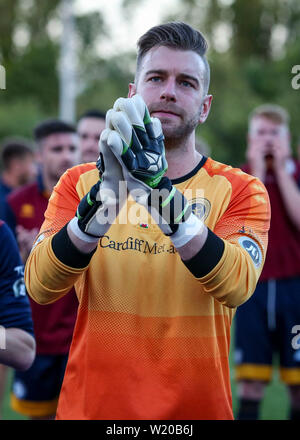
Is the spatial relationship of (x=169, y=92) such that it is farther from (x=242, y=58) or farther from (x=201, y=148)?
(x=242, y=58)

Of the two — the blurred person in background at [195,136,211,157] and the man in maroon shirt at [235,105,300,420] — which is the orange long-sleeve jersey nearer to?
the man in maroon shirt at [235,105,300,420]

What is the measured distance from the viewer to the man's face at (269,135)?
497cm

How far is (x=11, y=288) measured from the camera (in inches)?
102

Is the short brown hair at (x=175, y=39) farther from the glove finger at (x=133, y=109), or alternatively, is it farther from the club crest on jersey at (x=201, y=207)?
the glove finger at (x=133, y=109)

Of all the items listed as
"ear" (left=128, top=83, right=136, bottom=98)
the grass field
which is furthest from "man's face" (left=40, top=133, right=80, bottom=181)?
"ear" (left=128, top=83, right=136, bottom=98)

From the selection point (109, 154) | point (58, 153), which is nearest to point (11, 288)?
point (109, 154)

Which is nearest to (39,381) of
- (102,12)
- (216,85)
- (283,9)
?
(102,12)

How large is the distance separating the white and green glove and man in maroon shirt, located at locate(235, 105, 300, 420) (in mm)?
3015

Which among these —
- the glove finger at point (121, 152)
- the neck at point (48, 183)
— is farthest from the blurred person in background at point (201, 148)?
the glove finger at point (121, 152)

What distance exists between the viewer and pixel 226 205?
2260 millimetres

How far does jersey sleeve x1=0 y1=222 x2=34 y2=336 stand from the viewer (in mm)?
2555

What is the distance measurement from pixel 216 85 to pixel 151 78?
27.2 metres
